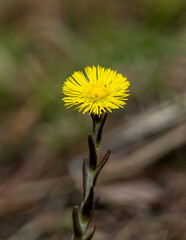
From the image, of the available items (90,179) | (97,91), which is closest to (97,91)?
(97,91)

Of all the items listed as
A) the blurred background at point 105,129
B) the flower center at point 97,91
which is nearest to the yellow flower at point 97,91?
the flower center at point 97,91

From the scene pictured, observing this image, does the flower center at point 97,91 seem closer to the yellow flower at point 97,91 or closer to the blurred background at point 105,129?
the yellow flower at point 97,91

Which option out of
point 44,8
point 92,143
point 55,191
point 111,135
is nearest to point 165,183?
point 111,135

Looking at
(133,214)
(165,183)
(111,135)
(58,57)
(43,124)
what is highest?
(58,57)

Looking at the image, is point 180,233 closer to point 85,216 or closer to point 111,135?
point 85,216

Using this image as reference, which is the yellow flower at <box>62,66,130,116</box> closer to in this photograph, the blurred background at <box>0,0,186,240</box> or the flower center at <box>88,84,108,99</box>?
the flower center at <box>88,84,108,99</box>

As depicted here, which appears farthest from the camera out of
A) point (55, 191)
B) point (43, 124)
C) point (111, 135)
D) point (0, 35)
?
point (0, 35)

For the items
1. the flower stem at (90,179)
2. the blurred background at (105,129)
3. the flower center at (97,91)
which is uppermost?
the blurred background at (105,129)
